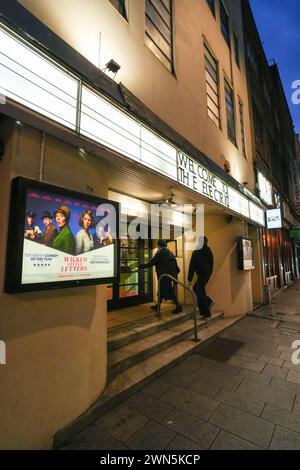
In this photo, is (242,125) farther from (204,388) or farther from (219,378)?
(204,388)

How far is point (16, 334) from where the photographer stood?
2.14 meters

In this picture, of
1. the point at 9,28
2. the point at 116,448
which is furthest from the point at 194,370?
the point at 9,28

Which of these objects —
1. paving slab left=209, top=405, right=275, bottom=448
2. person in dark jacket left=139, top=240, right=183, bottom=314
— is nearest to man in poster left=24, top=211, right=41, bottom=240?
paving slab left=209, top=405, right=275, bottom=448

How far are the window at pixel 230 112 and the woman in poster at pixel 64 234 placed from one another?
26.2ft

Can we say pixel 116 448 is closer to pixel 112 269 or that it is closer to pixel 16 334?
pixel 16 334

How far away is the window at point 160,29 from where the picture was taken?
499 centimetres

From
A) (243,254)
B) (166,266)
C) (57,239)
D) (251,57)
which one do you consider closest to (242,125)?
(243,254)

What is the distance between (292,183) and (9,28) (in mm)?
23736

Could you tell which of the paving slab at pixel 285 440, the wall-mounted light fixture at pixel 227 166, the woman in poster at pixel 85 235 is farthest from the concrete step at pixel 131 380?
the wall-mounted light fixture at pixel 227 166

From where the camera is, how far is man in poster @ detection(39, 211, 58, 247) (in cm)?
237

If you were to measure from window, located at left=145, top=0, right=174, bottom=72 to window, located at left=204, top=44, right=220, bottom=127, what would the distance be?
6.92 feet

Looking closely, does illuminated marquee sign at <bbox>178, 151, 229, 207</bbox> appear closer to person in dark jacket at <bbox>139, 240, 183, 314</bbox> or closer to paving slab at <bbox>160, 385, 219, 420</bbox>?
person in dark jacket at <bbox>139, 240, 183, 314</bbox>

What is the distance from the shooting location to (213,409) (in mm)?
3008

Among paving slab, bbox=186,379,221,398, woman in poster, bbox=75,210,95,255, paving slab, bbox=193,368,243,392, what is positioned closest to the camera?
woman in poster, bbox=75,210,95,255
